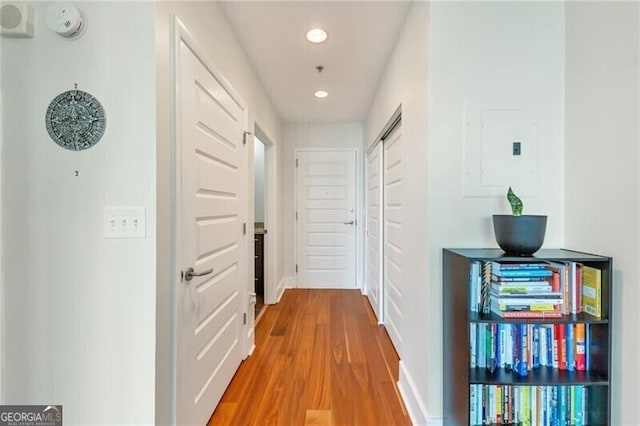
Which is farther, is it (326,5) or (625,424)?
(326,5)

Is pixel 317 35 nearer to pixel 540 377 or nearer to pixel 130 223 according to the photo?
pixel 130 223

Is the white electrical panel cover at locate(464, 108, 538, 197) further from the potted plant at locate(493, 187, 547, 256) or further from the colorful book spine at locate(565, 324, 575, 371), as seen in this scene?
the colorful book spine at locate(565, 324, 575, 371)

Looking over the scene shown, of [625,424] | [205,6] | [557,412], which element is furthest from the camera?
[205,6]

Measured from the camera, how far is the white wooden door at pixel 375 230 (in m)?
3.13

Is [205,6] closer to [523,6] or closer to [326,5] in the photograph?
[326,5]

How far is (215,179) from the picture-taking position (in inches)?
70.1

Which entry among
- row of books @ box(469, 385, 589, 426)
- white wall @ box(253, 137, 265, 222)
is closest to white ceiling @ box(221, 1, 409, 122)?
white wall @ box(253, 137, 265, 222)

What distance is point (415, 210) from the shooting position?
5.72ft

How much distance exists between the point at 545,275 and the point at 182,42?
1888mm

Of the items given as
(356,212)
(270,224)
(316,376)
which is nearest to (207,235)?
(316,376)

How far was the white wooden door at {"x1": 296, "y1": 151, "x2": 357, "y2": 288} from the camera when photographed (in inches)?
171

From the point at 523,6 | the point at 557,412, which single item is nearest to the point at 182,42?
the point at 523,6

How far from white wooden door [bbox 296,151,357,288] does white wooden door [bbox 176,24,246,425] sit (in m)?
2.16

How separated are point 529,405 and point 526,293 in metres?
0.52
